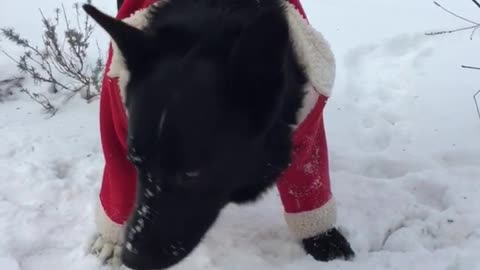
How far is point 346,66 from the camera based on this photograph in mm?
3340

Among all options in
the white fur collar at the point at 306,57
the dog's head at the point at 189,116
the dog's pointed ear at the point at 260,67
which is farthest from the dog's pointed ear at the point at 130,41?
the dog's pointed ear at the point at 260,67

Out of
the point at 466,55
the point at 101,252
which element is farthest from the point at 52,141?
the point at 466,55

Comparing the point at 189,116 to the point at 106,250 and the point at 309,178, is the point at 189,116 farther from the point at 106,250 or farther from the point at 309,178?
the point at 106,250

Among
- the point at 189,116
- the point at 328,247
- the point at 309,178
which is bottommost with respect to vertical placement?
the point at 328,247

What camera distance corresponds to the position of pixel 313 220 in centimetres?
221

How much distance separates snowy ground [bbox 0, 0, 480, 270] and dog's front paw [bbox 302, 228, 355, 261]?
0.04 meters

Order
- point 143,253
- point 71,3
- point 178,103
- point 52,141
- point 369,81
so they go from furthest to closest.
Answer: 1. point 71,3
2. point 369,81
3. point 52,141
4. point 143,253
5. point 178,103

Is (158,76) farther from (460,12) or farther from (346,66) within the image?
(460,12)

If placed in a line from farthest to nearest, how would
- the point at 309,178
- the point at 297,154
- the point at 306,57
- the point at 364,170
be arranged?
the point at 364,170 < the point at 309,178 < the point at 297,154 < the point at 306,57

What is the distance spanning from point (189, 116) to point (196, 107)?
27mm

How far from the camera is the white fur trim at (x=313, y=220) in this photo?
2.21 m

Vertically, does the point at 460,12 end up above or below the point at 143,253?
below

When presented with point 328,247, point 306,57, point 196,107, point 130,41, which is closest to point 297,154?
point 306,57

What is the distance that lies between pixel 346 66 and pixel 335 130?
55cm
